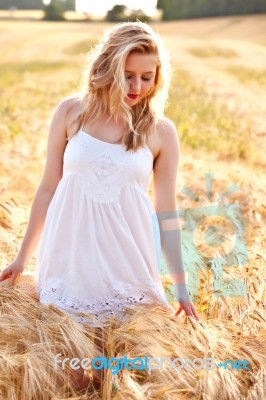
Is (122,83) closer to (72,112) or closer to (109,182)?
(72,112)

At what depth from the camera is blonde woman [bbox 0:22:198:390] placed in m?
3.09

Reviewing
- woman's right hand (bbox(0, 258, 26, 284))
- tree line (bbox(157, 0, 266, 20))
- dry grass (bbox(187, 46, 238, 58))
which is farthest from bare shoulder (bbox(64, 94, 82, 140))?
tree line (bbox(157, 0, 266, 20))

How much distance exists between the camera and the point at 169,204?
3.26 m

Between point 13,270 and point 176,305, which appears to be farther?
point 176,305

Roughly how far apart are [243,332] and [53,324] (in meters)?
0.89

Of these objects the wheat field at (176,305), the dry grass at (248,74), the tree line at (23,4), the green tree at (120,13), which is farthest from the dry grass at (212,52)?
the tree line at (23,4)

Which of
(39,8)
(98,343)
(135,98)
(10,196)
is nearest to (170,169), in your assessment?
(135,98)

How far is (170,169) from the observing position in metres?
3.23

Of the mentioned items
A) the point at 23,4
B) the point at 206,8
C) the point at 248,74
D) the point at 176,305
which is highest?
the point at 176,305

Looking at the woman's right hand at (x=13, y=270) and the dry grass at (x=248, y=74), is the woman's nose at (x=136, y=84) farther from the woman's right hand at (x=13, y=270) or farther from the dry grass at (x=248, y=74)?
the dry grass at (x=248, y=74)

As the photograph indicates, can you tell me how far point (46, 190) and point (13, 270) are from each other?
1.23 feet

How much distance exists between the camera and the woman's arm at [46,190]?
126 inches

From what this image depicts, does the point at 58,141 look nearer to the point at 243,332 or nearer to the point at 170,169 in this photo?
the point at 170,169

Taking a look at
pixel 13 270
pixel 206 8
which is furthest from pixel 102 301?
pixel 206 8
